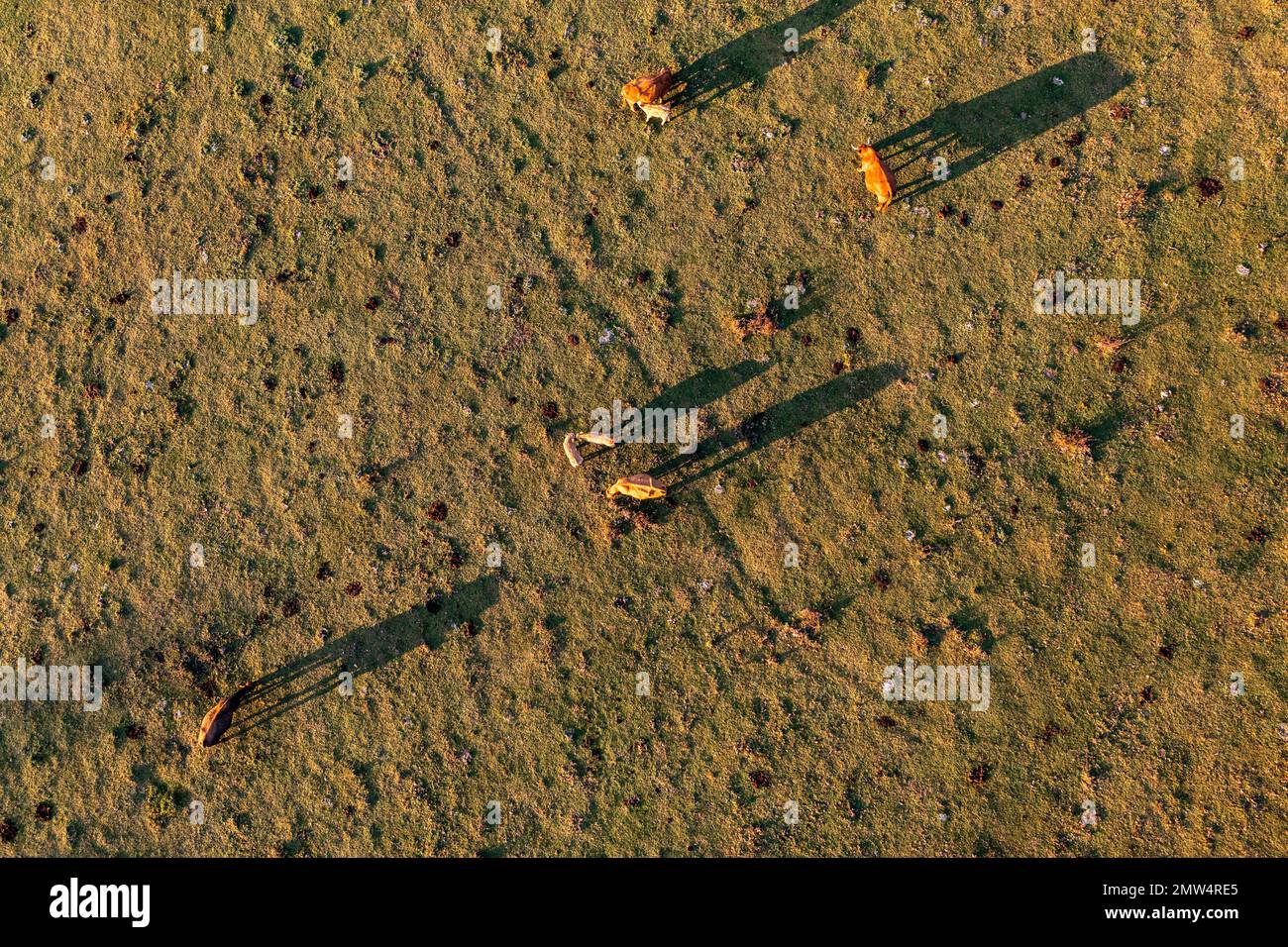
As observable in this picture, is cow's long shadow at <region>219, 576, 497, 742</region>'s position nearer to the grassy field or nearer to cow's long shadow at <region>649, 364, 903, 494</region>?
the grassy field

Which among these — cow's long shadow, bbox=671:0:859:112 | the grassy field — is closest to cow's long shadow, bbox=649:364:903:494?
the grassy field

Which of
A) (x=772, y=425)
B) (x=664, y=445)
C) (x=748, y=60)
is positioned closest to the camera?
(x=772, y=425)

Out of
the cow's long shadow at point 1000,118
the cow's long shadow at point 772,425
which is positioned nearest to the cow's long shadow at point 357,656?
the cow's long shadow at point 772,425

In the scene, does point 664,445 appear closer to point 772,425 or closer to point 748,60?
point 772,425

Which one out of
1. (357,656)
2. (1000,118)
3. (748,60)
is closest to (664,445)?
(357,656)
